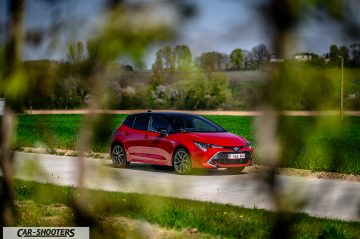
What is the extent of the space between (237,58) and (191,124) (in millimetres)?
12209

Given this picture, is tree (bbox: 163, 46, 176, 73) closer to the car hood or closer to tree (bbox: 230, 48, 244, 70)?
tree (bbox: 230, 48, 244, 70)

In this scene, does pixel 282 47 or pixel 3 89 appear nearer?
pixel 282 47

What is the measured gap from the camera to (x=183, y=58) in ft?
7.69

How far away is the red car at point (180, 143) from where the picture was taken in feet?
43.2

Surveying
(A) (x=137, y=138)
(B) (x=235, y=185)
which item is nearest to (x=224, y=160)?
(A) (x=137, y=138)

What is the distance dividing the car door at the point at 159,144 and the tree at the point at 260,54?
1144 centimetres

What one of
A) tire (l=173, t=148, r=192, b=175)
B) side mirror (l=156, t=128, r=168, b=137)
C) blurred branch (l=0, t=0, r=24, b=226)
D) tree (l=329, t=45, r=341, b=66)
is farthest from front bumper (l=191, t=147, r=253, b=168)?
tree (l=329, t=45, r=341, b=66)

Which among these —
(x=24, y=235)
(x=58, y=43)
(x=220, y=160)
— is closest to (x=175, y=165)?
(x=220, y=160)

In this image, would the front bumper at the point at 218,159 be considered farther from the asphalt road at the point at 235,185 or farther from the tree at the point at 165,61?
the tree at the point at 165,61

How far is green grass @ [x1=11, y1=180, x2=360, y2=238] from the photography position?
3217mm

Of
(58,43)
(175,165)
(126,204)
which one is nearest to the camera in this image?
(58,43)

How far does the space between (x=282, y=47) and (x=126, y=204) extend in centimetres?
170

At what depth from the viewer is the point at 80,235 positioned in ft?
10.7

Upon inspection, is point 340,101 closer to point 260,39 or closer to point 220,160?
point 260,39
